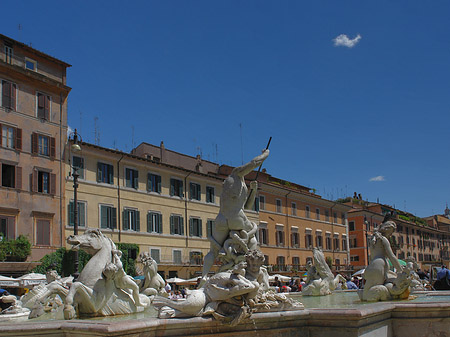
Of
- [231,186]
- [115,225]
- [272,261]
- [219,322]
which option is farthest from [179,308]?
[272,261]

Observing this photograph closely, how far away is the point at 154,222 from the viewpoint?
4325 centimetres

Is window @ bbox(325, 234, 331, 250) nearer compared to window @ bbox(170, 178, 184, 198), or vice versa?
window @ bbox(170, 178, 184, 198)

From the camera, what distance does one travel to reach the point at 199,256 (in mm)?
45938

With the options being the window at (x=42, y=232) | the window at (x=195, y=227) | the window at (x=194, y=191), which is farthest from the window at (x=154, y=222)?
the window at (x=42, y=232)

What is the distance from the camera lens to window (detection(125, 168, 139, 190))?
136 ft

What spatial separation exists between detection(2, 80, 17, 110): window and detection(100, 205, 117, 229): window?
925 cm

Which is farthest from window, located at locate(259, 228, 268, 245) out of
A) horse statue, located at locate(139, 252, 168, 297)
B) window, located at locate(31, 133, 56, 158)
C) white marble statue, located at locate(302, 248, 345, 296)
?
horse statue, located at locate(139, 252, 168, 297)

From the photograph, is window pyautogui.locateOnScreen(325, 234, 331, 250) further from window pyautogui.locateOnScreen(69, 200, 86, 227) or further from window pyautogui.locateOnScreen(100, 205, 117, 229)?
window pyautogui.locateOnScreen(69, 200, 86, 227)

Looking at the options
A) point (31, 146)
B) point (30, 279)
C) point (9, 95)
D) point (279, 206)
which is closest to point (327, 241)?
Answer: point (279, 206)

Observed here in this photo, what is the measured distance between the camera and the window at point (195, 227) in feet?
153

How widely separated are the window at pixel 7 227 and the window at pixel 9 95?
A: 7068mm

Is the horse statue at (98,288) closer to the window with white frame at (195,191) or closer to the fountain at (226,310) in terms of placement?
the fountain at (226,310)

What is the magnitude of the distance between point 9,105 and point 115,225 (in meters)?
11.1

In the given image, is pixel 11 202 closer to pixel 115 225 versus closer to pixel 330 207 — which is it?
pixel 115 225
